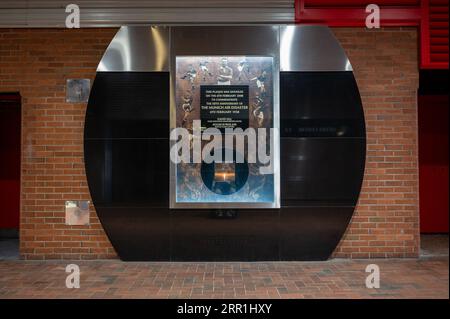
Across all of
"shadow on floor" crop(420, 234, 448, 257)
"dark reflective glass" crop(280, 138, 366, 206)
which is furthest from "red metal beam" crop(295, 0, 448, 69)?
"shadow on floor" crop(420, 234, 448, 257)

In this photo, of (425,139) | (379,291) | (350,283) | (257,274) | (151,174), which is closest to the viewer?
(379,291)

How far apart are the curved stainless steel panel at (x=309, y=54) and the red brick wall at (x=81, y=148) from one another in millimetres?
298

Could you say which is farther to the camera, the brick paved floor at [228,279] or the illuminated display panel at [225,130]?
the illuminated display panel at [225,130]

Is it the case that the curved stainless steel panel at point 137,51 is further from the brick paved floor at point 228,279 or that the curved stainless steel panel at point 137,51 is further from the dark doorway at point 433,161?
the dark doorway at point 433,161

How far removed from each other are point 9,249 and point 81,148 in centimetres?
246

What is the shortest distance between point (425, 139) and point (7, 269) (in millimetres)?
7731

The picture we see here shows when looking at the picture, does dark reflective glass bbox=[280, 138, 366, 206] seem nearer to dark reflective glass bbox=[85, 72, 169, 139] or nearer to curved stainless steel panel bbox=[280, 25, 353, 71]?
curved stainless steel panel bbox=[280, 25, 353, 71]

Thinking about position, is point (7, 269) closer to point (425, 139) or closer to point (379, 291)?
point (379, 291)

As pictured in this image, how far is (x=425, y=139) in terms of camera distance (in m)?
7.54

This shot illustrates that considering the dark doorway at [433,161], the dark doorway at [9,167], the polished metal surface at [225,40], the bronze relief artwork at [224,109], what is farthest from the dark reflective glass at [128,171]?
the dark doorway at [433,161]

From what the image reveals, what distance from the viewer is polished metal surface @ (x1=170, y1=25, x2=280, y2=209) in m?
5.46

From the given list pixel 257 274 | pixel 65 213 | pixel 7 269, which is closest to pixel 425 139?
pixel 257 274

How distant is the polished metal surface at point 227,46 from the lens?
5461mm

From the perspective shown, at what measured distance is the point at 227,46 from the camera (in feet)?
18.1
